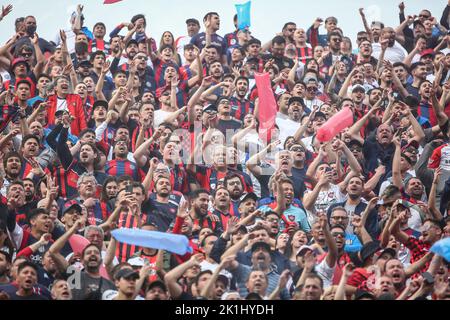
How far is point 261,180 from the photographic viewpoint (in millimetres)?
14164

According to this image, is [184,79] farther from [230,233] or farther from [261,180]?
[230,233]

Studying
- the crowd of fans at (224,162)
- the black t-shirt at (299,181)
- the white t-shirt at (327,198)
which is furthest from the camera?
the black t-shirt at (299,181)

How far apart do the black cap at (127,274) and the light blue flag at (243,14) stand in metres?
5.96

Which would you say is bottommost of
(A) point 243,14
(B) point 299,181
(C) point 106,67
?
(B) point 299,181

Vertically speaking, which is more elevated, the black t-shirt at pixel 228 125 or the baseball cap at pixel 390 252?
the black t-shirt at pixel 228 125

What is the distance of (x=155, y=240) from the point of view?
38.9ft

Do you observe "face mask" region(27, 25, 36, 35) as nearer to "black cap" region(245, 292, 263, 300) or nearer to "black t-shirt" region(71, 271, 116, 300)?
"black t-shirt" region(71, 271, 116, 300)

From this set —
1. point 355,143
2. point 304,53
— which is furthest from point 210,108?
point 304,53

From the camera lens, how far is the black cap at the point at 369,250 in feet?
41.1

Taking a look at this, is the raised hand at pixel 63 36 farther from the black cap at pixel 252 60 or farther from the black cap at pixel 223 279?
the black cap at pixel 223 279

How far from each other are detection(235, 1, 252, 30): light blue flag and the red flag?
6.19 ft

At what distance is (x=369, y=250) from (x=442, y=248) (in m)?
0.96

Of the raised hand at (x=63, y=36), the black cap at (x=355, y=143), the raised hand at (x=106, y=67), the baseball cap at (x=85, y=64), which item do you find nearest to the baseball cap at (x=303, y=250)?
the black cap at (x=355, y=143)

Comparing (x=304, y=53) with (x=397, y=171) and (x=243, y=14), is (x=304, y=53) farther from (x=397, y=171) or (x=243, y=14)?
(x=397, y=171)
